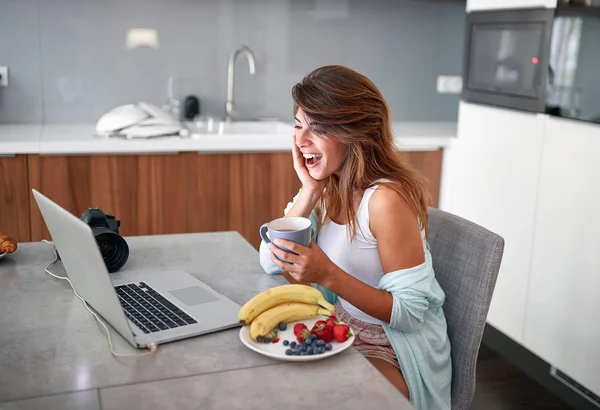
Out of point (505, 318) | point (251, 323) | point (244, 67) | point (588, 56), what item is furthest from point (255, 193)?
point (251, 323)

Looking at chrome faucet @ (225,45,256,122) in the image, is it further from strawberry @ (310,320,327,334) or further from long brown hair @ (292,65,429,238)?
strawberry @ (310,320,327,334)

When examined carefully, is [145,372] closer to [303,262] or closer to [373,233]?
[303,262]

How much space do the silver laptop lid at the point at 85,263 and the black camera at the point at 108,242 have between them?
0.17 metres

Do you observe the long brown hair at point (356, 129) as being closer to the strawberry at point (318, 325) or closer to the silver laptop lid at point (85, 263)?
the strawberry at point (318, 325)

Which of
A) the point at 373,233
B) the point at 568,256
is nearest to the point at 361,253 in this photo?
the point at 373,233

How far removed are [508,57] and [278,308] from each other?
6.33ft

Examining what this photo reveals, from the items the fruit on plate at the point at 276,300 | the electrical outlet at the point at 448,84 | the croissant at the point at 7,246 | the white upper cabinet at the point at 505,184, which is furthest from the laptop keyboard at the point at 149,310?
the electrical outlet at the point at 448,84

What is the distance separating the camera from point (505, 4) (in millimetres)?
2824

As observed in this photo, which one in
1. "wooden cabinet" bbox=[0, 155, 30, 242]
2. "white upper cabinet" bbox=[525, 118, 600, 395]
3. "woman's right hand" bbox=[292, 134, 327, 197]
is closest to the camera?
"woman's right hand" bbox=[292, 134, 327, 197]

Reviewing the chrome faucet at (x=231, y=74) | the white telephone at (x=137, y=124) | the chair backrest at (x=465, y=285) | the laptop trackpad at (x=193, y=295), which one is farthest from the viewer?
the chrome faucet at (x=231, y=74)

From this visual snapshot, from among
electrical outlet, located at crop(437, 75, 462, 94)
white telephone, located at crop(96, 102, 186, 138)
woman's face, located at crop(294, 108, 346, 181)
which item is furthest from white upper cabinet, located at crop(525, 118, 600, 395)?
white telephone, located at crop(96, 102, 186, 138)

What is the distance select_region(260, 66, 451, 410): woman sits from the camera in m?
1.48

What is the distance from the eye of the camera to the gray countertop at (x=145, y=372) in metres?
1.04

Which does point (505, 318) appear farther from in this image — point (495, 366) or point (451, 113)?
point (451, 113)
